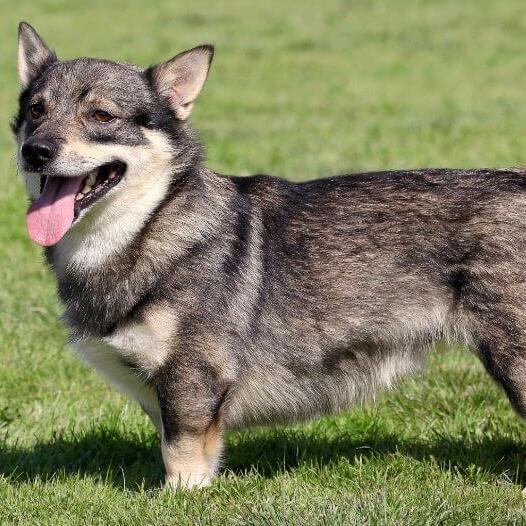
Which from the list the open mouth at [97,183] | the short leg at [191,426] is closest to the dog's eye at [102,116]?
the open mouth at [97,183]

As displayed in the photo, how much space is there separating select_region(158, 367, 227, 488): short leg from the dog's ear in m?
1.22

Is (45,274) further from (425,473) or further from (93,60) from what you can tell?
(425,473)

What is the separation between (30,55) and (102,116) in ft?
2.44

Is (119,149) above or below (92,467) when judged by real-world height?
above

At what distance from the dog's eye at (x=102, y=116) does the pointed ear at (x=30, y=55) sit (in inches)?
24.1

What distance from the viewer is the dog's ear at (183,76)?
4.46 meters

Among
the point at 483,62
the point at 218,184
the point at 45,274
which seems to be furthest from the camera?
the point at 483,62


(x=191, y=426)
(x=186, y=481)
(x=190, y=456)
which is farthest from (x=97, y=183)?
(x=186, y=481)

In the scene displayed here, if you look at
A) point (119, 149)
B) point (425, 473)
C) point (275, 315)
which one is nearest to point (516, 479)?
point (425, 473)

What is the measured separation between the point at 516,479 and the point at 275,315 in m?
1.32

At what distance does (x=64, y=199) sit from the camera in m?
4.21

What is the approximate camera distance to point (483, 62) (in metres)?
18.5

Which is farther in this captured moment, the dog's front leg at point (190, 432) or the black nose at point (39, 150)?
the dog's front leg at point (190, 432)

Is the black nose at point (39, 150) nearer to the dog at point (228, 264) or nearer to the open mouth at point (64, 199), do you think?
the dog at point (228, 264)
